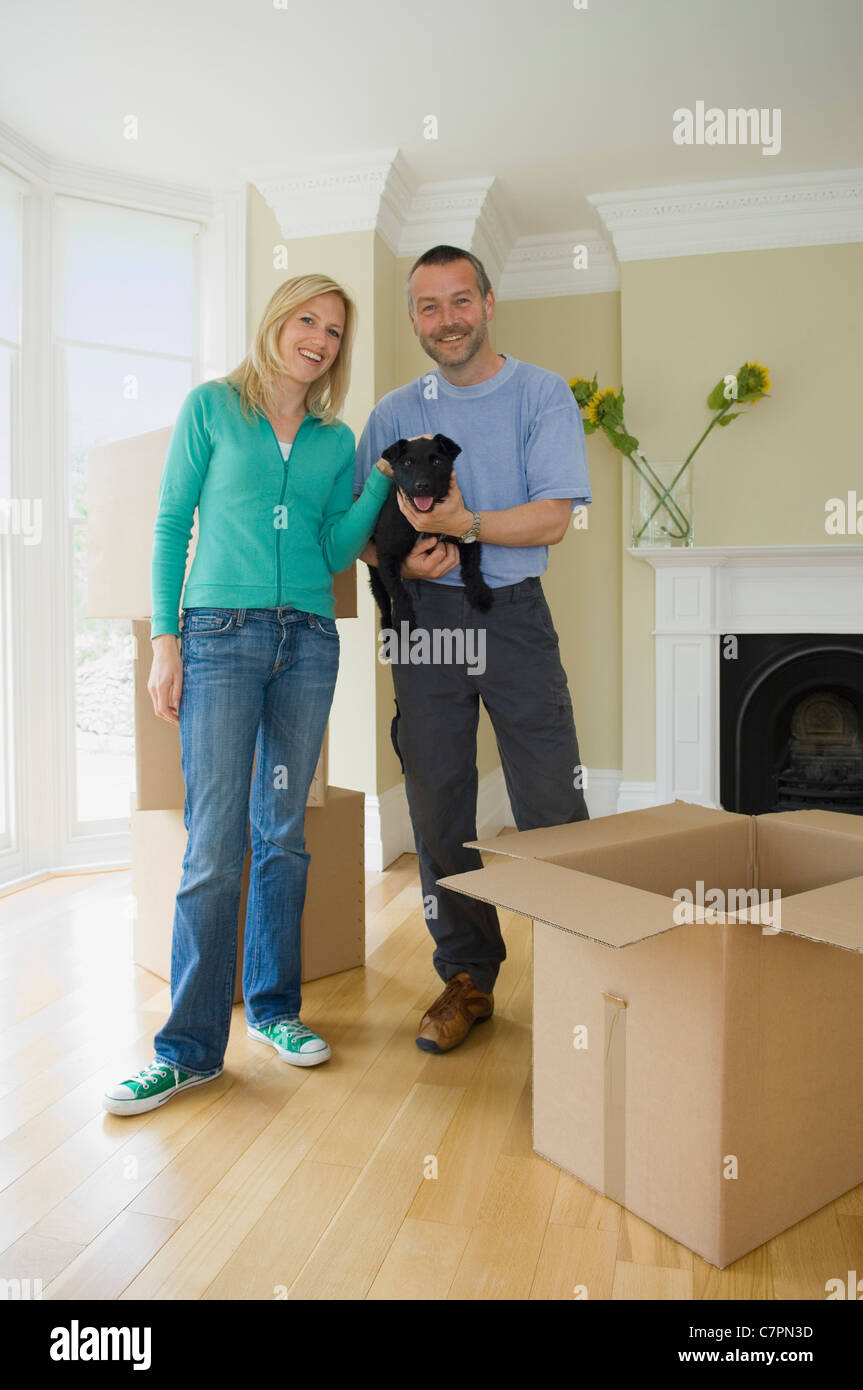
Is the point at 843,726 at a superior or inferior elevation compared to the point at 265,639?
inferior

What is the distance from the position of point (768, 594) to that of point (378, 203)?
2081 mm

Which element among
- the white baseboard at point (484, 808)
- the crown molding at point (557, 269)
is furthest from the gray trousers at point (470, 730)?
the crown molding at point (557, 269)

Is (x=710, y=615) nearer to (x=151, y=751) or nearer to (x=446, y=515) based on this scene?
(x=446, y=515)

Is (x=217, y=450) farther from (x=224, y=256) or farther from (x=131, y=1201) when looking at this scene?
(x=224, y=256)

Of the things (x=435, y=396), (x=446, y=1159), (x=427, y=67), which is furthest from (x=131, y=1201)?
(x=427, y=67)

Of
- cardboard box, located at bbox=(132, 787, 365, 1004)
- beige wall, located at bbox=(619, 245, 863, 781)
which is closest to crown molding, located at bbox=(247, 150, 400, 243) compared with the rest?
beige wall, located at bbox=(619, 245, 863, 781)

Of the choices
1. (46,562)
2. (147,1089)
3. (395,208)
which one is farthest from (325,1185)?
(395,208)

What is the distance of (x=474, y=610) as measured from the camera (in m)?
1.77

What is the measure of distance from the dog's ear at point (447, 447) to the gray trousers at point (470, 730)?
256 mm

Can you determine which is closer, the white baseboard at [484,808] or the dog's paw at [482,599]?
the dog's paw at [482,599]

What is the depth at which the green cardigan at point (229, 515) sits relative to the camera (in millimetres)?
1595

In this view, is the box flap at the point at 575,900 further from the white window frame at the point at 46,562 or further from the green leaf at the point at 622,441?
the green leaf at the point at 622,441
